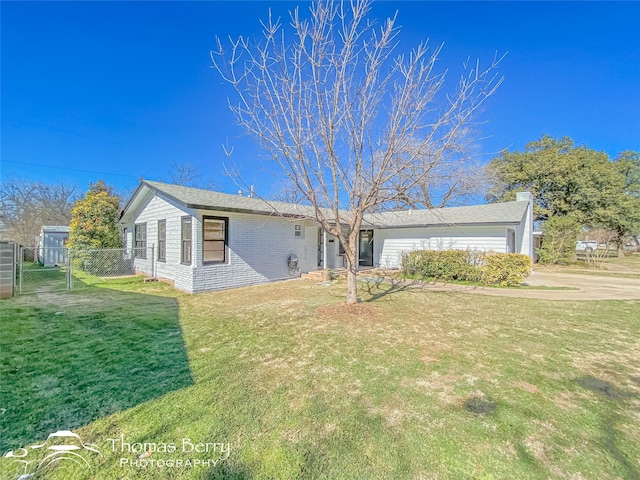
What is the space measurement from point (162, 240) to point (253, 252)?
3571 millimetres

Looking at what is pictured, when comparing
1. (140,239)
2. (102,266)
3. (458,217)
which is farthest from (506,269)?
(102,266)

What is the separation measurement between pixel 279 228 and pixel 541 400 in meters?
9.14

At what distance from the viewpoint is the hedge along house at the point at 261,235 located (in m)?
8.90

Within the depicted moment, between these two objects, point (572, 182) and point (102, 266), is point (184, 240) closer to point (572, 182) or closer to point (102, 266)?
point (102, 266)

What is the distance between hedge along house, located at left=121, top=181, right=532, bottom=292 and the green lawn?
316 cm

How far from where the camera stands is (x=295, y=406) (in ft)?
8.73

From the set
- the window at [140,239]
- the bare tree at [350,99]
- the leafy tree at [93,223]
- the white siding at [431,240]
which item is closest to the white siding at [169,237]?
the window at [140,239]

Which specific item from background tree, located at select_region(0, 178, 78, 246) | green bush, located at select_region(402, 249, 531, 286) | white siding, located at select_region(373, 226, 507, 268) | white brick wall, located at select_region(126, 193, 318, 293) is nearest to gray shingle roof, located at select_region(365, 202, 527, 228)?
white siding, located at select_region(373, 226, 507, 268)

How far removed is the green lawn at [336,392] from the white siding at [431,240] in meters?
6.31

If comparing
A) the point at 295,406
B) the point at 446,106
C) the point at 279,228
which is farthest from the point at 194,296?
the point at 446,106

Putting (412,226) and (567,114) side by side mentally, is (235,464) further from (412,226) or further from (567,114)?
(567,114)

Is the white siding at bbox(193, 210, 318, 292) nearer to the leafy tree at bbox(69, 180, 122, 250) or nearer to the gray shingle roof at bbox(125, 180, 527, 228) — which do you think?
the gray shingle roof at bbox(125, 180, 527, 228)

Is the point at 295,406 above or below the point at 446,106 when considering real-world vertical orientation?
below

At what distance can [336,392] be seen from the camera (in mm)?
2912
